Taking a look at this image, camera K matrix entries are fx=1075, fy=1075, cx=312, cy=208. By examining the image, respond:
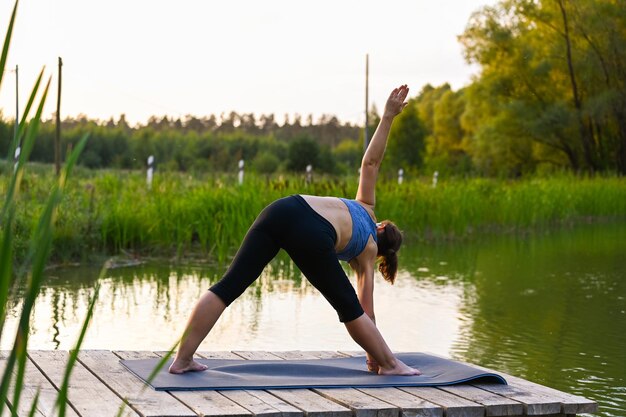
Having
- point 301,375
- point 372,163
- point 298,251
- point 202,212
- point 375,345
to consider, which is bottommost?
point 301,375

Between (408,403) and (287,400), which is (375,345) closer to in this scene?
(408,403)

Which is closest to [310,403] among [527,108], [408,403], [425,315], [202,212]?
[408,403]

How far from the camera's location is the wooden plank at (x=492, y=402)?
464 centimetres

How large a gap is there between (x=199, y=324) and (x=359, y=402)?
91cm

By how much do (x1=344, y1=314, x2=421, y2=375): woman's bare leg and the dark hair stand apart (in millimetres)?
348

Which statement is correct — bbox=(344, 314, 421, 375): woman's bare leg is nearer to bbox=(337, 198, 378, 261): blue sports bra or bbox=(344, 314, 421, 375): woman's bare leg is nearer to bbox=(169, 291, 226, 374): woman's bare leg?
bbox=(337, 198, 378, 261): blue sports bra

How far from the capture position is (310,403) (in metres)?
4.55

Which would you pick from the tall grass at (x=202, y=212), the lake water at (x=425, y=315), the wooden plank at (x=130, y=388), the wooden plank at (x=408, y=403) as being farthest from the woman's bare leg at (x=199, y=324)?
the tall grass at (x=202, y=212)

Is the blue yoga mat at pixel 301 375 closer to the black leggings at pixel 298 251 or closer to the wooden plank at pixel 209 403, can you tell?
the wooden plank at pixel 209 403

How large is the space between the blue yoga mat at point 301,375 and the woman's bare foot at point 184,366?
40 millimetres

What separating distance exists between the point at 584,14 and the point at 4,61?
38.4m

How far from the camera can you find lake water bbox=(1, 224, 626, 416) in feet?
22.9

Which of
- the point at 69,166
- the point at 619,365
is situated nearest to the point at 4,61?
the point at 69,166

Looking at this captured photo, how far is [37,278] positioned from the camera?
64.2 inches
